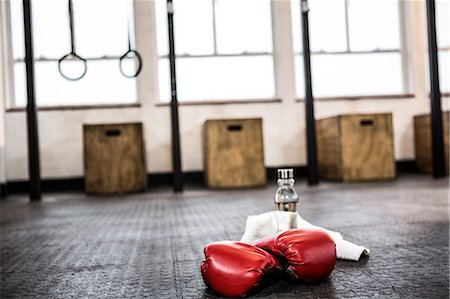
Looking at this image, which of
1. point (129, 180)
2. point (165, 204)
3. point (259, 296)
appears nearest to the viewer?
point (259, 296)

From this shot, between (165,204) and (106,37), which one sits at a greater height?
(106,37)

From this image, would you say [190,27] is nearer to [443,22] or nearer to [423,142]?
[423,142]

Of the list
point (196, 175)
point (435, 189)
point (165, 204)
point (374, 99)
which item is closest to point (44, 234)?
point (165, 204)

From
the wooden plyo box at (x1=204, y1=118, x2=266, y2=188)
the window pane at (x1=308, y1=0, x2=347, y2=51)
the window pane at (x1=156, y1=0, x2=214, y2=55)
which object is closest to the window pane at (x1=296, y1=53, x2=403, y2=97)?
the window pane at (x1=308, y1=0, x2=347, y2=51)

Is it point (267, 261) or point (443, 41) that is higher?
point (443, 41)

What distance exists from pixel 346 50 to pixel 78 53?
3043 mm

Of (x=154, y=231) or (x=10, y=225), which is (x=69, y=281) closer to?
(x=154, y=231)

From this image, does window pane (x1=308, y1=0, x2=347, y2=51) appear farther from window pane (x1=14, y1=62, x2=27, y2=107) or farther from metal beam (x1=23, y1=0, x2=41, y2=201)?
window pane (x1=14, y1=62, x2=27, y2=107)

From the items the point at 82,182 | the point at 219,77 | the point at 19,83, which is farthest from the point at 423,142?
the point at 19,83

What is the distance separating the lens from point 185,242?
93.7 inches

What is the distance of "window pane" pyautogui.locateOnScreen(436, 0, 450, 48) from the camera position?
6.73 meters

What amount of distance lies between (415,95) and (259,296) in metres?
5.56

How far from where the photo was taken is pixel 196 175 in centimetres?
631

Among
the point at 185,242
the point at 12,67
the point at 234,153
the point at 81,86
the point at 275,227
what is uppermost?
the point at 12,67
